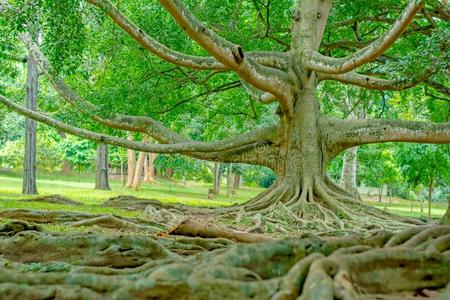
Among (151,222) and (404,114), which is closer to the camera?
(151,222)

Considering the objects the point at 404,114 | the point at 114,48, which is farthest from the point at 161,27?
the point at 404,114

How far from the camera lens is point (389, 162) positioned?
29.2m

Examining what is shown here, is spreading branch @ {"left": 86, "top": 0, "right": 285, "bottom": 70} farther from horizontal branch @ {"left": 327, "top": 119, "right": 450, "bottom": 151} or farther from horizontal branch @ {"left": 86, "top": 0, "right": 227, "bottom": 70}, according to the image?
horizontal branch @ {"left": 327, "top": 119, "right": 450, "bottom": 151}

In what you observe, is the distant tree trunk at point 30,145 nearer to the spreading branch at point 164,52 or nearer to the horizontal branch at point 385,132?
the spreading branch at point 164,52

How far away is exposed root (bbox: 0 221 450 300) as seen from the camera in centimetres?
289

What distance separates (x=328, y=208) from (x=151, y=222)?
3.42 metres

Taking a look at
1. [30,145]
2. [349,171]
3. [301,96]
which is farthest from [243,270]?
[349,171]

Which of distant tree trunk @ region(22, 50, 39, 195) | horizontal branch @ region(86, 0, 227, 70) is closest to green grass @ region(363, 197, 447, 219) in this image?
horizontal branch @ region(86, 0, 227, 70)

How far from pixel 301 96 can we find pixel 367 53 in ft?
10.6

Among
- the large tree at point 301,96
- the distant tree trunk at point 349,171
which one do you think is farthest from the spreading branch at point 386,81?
the distant tree trunk at point 349,171

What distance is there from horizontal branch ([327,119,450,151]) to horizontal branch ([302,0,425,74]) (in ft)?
4.78

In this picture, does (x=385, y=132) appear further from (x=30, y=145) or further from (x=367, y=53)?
(x=30, y=145)

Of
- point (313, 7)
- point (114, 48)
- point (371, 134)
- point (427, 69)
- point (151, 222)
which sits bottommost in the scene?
point (151, 222)

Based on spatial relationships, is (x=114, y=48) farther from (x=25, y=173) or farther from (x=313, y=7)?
(x=25, y=173)
